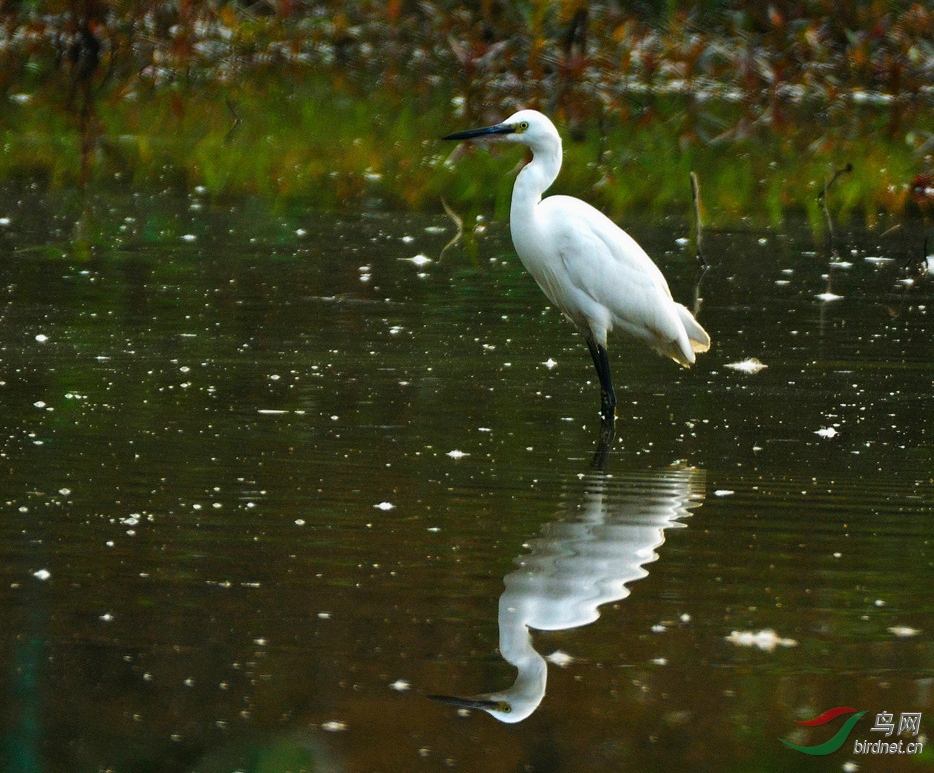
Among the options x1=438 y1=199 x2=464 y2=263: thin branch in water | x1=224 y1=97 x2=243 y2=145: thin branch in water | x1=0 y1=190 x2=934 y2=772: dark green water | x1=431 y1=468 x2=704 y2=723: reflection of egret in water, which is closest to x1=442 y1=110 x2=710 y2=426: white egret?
x1=0 y1=190 x2=934 y2=772: dark green water

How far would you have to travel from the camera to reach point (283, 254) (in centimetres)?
1070

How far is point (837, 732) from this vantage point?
148 inches

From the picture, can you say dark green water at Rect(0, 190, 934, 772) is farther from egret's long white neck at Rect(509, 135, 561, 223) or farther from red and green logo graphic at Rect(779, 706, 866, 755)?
egret's long white neck at Rect(509, 135, 561, 223)

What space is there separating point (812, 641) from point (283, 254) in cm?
687

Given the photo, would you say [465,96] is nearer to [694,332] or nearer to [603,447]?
[694,332]

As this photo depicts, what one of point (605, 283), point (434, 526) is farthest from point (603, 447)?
point (434, 526)

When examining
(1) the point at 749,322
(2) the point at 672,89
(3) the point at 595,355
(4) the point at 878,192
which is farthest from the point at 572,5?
(3) the point at 595,355

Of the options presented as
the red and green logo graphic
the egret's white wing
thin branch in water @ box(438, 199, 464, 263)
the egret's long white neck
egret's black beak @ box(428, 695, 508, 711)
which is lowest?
thin branch in water @ box(438, 199, 464, 263)

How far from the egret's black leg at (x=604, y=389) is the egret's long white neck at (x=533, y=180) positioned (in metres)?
0.69

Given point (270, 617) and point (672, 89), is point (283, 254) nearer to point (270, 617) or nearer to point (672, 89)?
point (270, 617)

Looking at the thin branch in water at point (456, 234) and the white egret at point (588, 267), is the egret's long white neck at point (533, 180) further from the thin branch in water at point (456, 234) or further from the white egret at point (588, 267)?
the thin branch in water at point (456, 234)

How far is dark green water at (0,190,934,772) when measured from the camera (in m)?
3.72

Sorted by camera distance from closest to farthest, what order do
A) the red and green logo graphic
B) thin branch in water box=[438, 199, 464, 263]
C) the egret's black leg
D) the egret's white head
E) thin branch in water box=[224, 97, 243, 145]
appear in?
the red and green logo graphic
the egret's black leg
the egret's white head
thin branch in water box=[438, 199, 464, 263]
thin branch in water box=[224, 97, 243, 145]

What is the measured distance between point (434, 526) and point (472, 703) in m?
1.42
